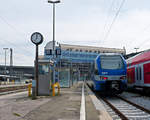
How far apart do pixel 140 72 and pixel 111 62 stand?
120 inches

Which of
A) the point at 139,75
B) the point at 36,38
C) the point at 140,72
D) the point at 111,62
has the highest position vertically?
the point at 36,38

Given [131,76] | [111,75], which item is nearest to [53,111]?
[111,75]

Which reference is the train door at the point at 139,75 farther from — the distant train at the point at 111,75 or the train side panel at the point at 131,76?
the distant train at the point at 111,75

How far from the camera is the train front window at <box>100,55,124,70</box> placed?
14.7 metres

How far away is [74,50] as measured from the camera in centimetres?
8725

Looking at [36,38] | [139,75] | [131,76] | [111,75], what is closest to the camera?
[36,38]

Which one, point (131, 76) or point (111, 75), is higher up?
point (111, 75)

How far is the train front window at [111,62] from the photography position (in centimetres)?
1467

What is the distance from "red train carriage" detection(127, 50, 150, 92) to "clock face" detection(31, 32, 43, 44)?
284 inches

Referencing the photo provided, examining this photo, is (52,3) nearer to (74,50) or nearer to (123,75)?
(123,75)

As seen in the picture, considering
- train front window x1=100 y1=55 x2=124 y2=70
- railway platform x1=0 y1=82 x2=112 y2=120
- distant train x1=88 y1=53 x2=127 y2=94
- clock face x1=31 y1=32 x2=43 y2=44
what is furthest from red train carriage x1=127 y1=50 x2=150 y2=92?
clock face x1=31 y1=32 x2=43 y2=44

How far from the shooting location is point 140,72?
16562mm

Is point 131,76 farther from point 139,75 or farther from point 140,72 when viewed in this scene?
point 140,72

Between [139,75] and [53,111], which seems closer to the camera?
[53,111]
